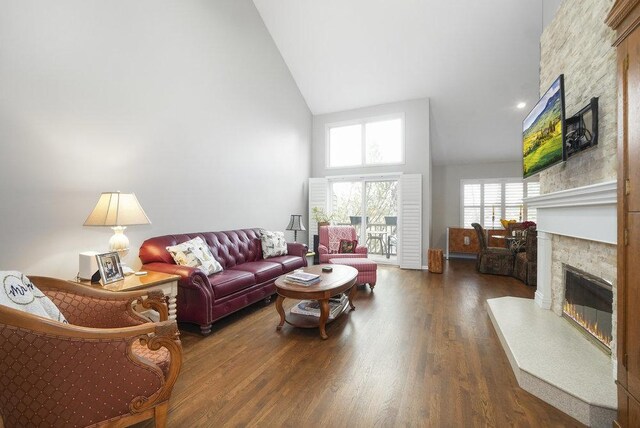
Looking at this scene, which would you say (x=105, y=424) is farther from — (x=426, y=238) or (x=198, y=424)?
(x=426, y=238)

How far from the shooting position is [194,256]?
2992mm

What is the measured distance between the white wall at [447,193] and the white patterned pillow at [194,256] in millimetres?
6175

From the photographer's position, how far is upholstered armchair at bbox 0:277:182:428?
1.07 metres

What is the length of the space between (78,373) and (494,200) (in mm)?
8501

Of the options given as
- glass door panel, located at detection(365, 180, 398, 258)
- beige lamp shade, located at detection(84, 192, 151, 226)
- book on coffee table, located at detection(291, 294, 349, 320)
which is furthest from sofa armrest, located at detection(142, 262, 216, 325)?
glass door panel, located at detection(365, 180, 398, 258)

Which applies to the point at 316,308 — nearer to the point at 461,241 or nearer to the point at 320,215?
the point at 320,215

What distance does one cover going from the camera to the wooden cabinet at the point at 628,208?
4.20ft

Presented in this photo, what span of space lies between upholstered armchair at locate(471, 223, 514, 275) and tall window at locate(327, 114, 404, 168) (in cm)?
236

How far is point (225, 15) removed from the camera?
13.5ft

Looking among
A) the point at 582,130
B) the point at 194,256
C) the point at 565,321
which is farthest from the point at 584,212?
the point at 194,256

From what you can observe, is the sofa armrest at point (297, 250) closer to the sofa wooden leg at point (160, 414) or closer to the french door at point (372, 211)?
the french door at point (372, 211)

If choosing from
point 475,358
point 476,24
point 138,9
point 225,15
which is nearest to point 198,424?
point 475,358

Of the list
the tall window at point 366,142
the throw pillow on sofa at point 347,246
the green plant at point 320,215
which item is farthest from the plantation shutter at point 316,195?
the throw pillow on sofa at point 347,246

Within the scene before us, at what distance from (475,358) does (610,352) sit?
87 cm
